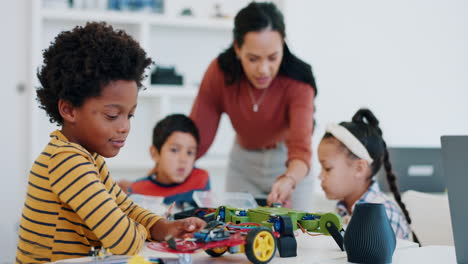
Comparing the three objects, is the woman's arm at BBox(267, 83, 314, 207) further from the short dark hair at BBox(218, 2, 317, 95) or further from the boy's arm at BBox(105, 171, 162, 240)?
the boy's arm at BBox(105, 171, 162, 240)

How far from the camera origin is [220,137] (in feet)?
13.7

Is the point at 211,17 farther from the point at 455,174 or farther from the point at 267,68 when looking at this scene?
the point at 455,174

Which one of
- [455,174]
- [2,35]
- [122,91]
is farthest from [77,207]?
[2,35]

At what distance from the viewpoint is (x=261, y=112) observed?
7.86 feet

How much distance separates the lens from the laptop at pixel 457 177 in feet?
3.48

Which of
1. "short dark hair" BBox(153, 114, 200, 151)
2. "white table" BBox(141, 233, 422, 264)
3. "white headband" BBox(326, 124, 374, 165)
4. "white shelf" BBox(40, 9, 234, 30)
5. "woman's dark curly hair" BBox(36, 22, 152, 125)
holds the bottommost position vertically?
"white table" BBox(141, 233, 422, 264)

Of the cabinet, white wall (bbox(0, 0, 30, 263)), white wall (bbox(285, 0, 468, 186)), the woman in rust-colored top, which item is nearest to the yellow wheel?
the woman in rust-colored top

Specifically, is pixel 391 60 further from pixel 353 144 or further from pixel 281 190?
pixel 281 190

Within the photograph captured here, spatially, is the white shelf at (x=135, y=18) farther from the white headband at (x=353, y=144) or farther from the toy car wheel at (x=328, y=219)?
the toy car wheel at (x=328, y=219)

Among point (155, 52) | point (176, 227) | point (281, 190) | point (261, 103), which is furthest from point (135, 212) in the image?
point (155, 52)

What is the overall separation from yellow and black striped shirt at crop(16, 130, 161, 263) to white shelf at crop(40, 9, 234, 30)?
8.63 ft

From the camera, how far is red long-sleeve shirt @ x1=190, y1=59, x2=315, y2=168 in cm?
228

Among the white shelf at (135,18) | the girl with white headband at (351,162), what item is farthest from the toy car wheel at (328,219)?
the white shelf at (135,18)

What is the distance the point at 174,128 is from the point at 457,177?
1515mm
